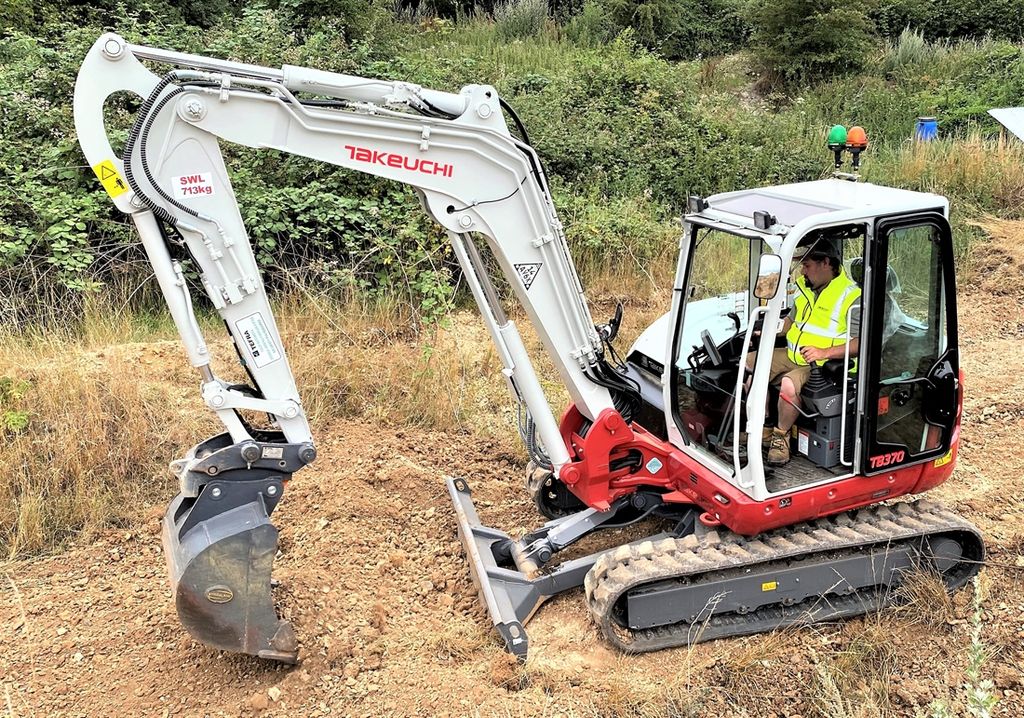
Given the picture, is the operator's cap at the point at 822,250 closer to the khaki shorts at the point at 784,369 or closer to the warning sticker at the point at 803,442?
the khaki shorts at the point at 784,369

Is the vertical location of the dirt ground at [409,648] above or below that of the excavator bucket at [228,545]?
below

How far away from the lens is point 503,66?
13672mm

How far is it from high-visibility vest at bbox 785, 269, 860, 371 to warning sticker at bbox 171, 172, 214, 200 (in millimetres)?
3070

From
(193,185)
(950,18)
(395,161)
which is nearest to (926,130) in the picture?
(950,18)

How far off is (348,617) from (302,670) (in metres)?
0.45

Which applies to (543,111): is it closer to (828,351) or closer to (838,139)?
(838,139)

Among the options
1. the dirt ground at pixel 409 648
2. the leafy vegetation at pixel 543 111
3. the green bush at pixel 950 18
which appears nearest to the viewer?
the dirt ground at pixel 409 648

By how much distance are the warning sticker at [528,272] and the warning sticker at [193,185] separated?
5.13 ft

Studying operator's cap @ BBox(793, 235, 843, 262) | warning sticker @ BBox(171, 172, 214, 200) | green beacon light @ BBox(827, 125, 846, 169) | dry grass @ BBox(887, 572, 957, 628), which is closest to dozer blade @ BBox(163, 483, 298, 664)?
warning sticker @ BBox(171, 172, 214, 200)

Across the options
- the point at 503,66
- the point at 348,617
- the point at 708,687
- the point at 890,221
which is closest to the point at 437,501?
the point at 348,617

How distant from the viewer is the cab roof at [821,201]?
167 inches

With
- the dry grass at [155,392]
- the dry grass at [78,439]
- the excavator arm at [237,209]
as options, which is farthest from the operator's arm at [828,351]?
the dry grass at [78,439]

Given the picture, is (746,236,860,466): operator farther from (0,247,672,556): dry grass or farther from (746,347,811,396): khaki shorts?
(0,247,672,556): dry grass

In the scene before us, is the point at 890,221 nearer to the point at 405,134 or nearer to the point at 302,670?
the point at 405,134
